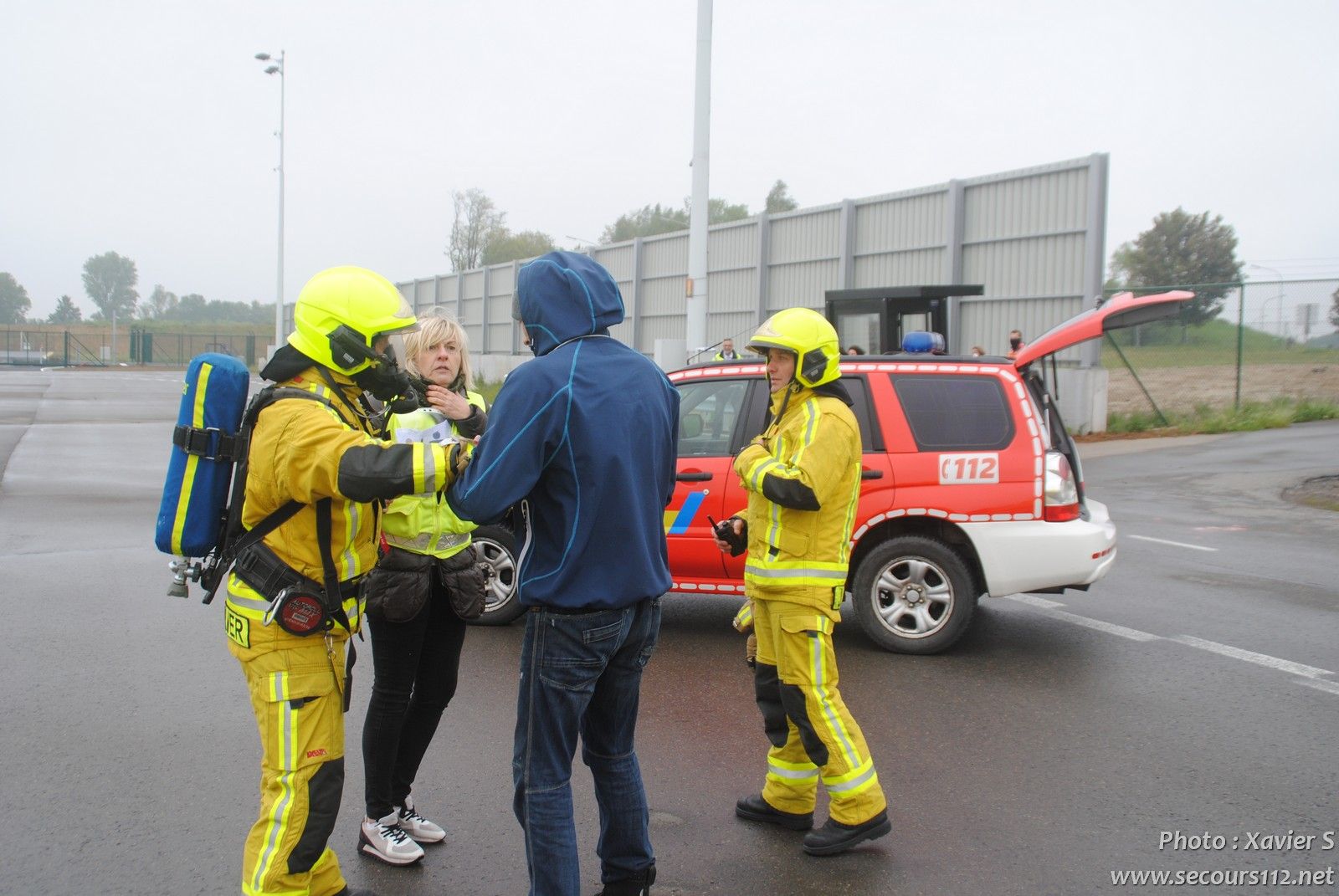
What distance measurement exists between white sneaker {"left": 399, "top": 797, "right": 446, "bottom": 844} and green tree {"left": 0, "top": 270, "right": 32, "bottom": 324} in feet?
497

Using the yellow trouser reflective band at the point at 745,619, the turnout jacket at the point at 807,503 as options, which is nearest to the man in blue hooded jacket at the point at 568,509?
the turnout jacket at the point at 807,503

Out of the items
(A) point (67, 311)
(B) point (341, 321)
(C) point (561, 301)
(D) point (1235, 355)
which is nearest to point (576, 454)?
(C) point (561, 301)

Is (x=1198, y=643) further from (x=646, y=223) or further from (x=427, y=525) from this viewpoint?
(x=646, y=223)

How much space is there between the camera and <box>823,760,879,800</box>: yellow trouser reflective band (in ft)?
12.3

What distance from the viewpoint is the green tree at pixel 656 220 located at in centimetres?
8025

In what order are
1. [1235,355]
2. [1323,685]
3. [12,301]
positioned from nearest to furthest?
1. [1323,685]
2. [1235,355]
3. [12,301]

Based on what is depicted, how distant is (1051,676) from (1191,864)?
2.22m

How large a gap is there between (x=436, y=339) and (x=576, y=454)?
1.30 meters

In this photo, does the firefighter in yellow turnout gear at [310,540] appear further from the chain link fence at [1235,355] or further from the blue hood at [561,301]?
the chain link fence at [1235,355]

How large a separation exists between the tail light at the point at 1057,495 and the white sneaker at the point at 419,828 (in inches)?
159

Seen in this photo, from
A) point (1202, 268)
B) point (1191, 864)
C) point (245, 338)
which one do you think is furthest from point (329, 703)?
point (245, 338)

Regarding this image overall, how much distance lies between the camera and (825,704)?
3.78m

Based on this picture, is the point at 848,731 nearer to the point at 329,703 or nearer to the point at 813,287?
the point at 329,703

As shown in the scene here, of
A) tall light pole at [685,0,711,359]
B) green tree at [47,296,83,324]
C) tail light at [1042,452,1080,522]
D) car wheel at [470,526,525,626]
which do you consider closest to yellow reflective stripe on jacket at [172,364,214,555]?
car wheel at [470,526,525,626]
